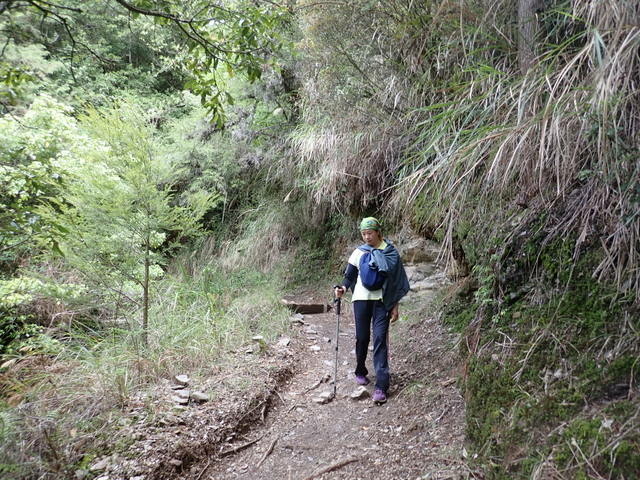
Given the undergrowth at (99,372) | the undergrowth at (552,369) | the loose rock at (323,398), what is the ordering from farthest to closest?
→ the loose rock at (323,398), the undergrowth at (99,372), the undergrowth at (552,369)

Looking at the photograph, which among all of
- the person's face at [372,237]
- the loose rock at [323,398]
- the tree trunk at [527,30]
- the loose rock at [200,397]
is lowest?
the loose rock at [323,398]

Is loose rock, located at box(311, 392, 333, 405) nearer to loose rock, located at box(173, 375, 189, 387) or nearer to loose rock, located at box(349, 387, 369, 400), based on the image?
loose rock, located at box(349, 387, 369, 400)

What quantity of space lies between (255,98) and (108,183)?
20.6 ft

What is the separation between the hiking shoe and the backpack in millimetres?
1026

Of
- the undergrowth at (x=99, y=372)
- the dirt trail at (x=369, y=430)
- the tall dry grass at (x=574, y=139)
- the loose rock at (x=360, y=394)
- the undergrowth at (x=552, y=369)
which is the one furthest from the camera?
the loose rock at (x=360, y=394)

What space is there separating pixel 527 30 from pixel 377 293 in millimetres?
2669

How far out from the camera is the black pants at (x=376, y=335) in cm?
406

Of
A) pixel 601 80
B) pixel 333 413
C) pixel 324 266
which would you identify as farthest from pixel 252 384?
pixel 324 266

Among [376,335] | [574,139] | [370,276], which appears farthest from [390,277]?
[574,139]

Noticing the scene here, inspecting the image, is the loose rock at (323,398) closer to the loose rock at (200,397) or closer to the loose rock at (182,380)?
the loose rock at (200,397)

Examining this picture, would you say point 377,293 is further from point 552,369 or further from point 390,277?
point 552,369

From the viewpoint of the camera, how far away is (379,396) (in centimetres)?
395

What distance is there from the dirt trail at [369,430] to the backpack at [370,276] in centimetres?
100

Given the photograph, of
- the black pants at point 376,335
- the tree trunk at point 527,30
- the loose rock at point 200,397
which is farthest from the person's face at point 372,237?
the loose rock at point 200,397
